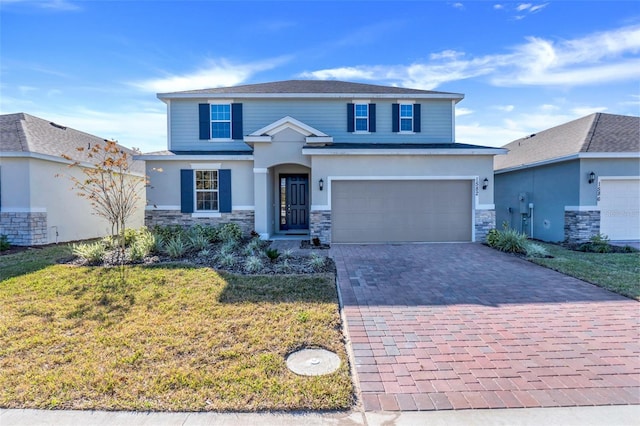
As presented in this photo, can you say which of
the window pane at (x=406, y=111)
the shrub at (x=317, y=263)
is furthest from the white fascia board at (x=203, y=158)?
the window pane at (x=406, y=111)

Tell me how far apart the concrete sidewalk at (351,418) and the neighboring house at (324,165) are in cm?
835

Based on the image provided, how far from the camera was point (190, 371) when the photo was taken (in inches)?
129

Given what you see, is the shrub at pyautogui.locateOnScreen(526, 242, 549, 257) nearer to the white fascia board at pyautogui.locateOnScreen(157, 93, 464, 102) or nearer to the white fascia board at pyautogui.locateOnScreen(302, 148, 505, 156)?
the white fascia board at pyautogui.locateOnScreen(302, 148, 505, 156)

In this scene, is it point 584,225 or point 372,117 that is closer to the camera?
point 584,225

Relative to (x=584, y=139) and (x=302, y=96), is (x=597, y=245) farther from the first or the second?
(x=302, y=96)

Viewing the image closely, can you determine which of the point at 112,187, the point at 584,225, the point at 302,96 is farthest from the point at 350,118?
the point at 584,225

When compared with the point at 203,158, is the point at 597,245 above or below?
below

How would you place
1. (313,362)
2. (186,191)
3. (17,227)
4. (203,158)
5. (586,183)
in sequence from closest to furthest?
(313,362)
(17,227)
(586,183)
(203,158)
(186,191)

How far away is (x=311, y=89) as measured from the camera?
14.0 m

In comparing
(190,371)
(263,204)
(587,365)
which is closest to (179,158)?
(263,204)

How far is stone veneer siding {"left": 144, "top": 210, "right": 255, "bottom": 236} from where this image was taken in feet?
40.3

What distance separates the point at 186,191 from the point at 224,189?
5.03 feet

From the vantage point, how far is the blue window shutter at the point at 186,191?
1215cm

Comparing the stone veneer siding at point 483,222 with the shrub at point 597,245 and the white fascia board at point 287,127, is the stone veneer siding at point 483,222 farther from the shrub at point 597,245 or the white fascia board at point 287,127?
the white fascia board at point 287,127
